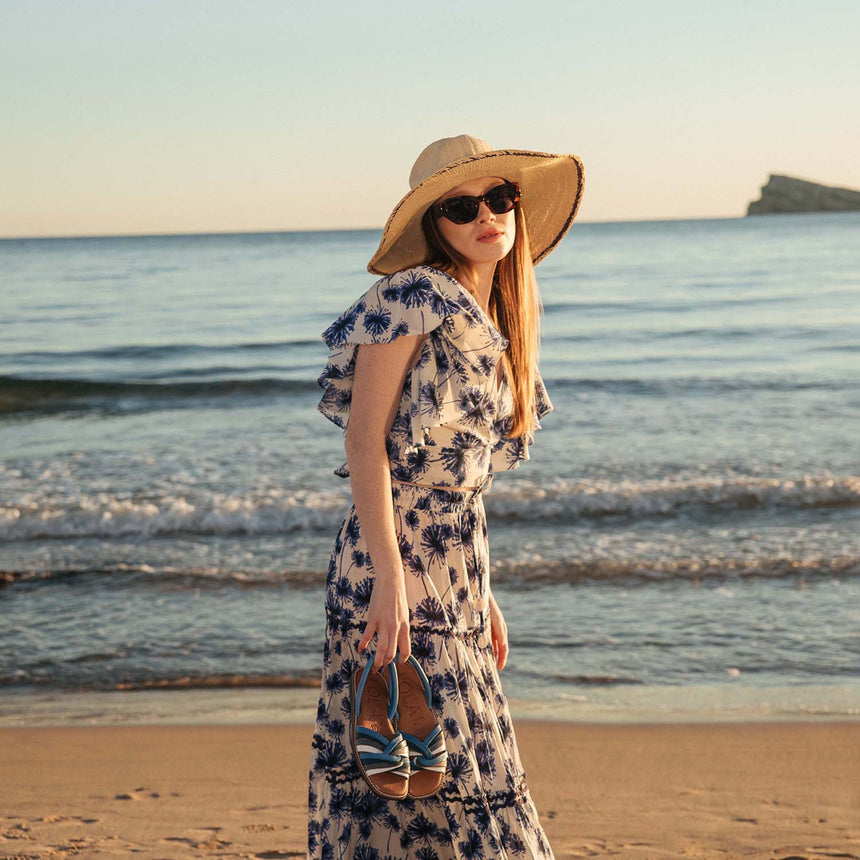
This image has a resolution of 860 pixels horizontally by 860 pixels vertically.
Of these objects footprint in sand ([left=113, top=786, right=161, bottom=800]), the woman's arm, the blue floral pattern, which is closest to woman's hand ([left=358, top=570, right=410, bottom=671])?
the woman's arm

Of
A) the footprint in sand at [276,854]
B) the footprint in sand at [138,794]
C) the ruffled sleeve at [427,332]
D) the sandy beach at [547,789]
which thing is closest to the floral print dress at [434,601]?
the ruffled sleeve at [427,332]

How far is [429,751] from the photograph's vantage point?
199 cm

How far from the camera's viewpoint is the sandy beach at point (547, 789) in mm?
3408

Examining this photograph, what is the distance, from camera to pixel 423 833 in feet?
6.94

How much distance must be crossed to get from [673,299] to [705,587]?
23.0 metres

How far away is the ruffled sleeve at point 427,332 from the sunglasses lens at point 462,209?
0.52 feet

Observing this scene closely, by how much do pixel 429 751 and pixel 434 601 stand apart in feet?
0.97

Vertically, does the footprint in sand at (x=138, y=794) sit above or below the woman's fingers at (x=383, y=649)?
below

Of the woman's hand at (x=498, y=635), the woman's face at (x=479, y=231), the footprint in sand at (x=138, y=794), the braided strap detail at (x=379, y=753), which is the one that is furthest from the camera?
the footprint in sand at (x=138, y=794)

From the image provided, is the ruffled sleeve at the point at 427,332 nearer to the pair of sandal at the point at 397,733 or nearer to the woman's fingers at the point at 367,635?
the woman's fingers at the point at 367,635

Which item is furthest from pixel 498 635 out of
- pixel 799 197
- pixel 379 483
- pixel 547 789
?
pixel 799 197

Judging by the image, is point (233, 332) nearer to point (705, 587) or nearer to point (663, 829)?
point (705, 587)

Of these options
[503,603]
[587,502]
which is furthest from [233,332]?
[503,603]

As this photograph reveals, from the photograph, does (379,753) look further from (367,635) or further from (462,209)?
(462,209)
